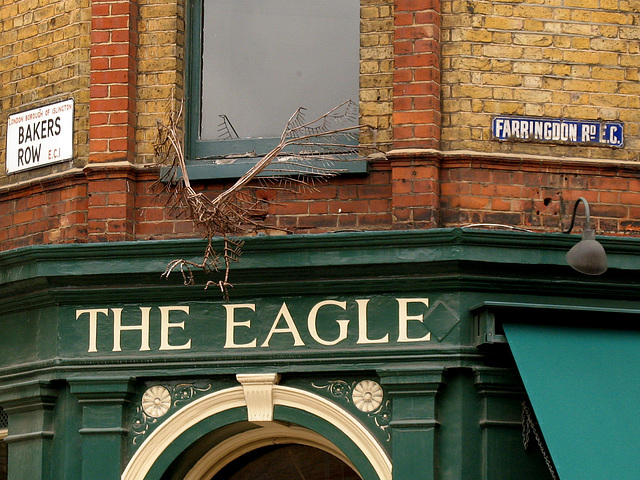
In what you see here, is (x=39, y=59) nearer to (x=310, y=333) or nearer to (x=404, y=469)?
(x=310, y=333)

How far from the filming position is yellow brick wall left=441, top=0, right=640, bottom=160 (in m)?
9.34

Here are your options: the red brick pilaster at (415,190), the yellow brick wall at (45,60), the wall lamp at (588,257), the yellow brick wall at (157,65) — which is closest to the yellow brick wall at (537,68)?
the red brick pilaster at (415,190)

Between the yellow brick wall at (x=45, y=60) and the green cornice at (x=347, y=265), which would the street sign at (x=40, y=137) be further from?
the green cornice at (x=347, y=265)

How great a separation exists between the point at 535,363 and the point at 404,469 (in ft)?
3.51

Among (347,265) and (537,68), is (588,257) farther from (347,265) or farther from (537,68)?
(537,68)

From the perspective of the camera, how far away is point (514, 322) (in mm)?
8797

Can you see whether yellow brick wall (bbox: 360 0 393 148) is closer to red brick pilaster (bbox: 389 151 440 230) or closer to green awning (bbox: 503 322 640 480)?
red brick pilaster (bbox: 389 151 440 230)

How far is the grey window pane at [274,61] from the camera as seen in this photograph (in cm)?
982

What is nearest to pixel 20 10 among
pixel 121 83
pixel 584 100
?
pixel 121 83

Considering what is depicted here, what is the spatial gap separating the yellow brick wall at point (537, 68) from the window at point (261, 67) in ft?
2.71

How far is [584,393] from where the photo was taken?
28.0ft

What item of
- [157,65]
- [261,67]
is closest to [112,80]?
[157,65]

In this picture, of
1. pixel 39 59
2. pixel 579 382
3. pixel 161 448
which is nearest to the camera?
pixel 579 382

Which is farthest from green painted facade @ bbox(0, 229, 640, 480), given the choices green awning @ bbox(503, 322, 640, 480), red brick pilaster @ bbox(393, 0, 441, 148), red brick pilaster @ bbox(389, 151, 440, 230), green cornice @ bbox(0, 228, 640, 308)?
red brick pilaster @ bbox(393, 0, 441, 148)
